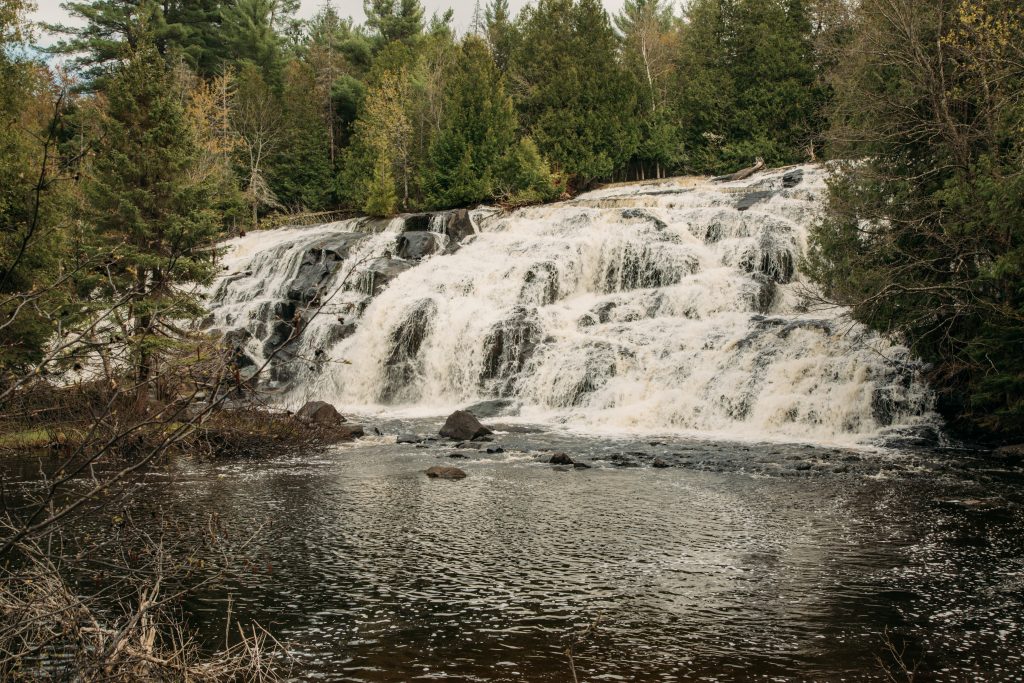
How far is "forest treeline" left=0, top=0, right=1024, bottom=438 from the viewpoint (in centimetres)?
1766

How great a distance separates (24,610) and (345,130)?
59.4 m

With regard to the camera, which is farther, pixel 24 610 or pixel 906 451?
pixel 906 451

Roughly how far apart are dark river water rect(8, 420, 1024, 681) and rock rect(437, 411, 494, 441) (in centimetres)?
265

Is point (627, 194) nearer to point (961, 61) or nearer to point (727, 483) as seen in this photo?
point (961, 61)

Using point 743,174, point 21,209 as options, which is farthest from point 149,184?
point 743,174

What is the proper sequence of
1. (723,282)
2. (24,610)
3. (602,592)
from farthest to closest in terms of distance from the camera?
(723,282) < (602,592) < (24,610)

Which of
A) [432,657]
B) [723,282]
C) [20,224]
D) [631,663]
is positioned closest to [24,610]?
[432,657]

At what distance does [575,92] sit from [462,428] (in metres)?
32.5

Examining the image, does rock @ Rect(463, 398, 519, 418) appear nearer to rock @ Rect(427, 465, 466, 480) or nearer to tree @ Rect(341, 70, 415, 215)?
rock @ Rect(427, 465, 466, 480)

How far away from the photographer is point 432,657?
834 cm

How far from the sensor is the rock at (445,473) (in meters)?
16.5

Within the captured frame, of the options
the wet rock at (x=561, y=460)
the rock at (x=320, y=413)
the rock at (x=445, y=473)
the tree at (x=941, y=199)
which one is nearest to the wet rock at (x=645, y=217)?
the tree at (x=941, y=199)

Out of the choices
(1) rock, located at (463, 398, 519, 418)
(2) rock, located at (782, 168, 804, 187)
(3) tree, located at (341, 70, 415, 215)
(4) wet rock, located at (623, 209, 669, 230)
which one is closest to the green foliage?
(2) rock, located at (782, 168, 804, 187)

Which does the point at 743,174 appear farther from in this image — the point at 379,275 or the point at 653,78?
the point at 653,78
